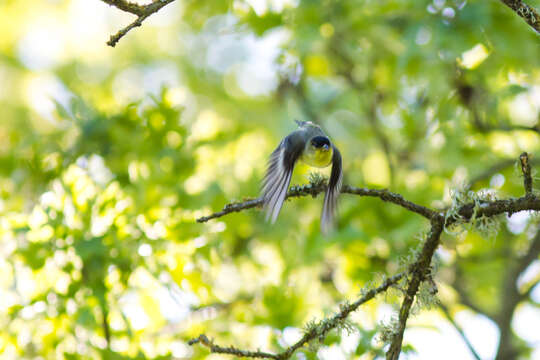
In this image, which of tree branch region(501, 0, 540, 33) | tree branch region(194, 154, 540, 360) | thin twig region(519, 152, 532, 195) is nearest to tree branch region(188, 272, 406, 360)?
tree branch region(194, 154, 540, 360)

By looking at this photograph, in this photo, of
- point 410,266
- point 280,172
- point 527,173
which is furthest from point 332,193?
point 527,173

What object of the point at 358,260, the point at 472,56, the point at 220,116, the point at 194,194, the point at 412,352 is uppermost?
the point at 472,56

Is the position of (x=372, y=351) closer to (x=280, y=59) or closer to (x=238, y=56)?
(x=280, y=59)

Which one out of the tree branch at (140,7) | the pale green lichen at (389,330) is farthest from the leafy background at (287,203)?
the tree branch at (140,7)

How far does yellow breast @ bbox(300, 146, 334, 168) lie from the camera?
159cm

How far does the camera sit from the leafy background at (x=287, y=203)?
7.77 feet

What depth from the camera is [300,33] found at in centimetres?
283

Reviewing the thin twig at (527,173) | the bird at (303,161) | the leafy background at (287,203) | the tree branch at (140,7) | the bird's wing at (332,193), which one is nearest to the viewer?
the tree branch at (140,7)

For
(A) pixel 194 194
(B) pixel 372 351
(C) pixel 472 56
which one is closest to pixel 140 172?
(A) pixel 194 194

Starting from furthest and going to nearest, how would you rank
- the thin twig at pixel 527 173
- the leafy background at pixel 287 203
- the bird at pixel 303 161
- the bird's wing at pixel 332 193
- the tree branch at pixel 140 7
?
the leafy background at pixel 287 203 → the bird's wing at pixel 332 193 → the bird at pixel 303 161 → the thin twig at pixel 527 173 → the tree branch at pixel 140 7

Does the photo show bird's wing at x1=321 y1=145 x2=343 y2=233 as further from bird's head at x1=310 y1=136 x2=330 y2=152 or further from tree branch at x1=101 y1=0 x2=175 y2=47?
tree branch at x1=101 y1=0 x2=175 y2=47

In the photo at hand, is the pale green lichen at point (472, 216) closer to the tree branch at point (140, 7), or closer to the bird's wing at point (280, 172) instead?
the bird's wing at point (280, 172)

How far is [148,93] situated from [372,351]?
5.71 feet

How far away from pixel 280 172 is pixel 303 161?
0.71ft
